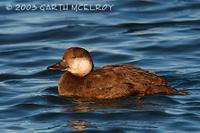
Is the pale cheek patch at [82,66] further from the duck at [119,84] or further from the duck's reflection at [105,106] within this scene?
the duck's reflection at [105,106]

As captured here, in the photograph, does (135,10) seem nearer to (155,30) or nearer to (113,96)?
(155,30)

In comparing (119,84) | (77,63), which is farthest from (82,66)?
(119,84)

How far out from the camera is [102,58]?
17406 mm

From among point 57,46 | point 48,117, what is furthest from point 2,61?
point 48,117

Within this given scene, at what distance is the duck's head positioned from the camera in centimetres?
1438

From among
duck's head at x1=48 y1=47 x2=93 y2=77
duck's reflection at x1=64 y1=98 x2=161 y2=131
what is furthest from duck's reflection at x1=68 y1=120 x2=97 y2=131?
duck's head at x1=48 y1=47 x2=93 y2=77

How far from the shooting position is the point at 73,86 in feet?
47.0

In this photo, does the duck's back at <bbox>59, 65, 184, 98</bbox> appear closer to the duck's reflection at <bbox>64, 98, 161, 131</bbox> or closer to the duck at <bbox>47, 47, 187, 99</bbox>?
the duck at <bbox>47, 47, 187, 99</bbox>

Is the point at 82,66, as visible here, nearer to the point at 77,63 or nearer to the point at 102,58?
the point at 77,63

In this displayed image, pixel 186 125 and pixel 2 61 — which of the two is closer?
pixel 186 125

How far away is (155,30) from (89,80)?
227 inches

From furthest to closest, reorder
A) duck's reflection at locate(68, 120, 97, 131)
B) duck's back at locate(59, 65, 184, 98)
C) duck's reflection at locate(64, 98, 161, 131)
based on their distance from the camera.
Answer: duck's back at locate(59, 65, 184, 98) < duck's reflection at locate(64, 98, 161, 131) < duck's reflection at locate(68, 120, 97, 131)

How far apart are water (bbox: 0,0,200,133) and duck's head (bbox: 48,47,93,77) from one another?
0.46 m

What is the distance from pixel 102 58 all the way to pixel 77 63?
299cm
